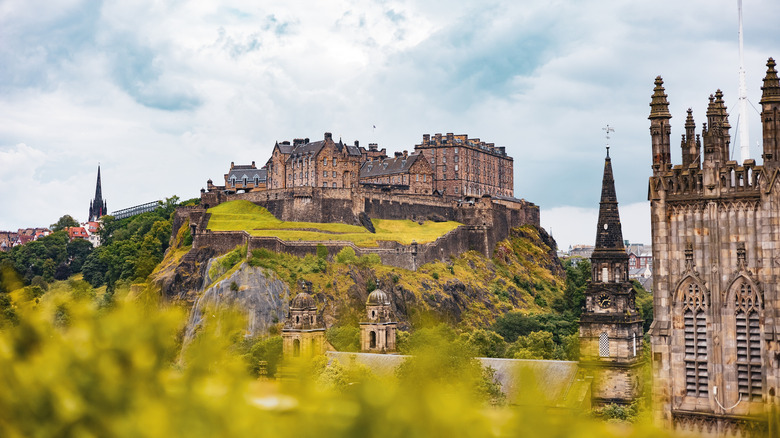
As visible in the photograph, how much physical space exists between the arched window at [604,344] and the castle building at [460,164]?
69.4 metres

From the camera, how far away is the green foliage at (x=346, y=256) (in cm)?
8519

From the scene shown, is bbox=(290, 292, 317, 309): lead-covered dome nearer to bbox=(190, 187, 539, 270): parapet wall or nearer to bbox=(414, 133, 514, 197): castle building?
bbox=(190, 187, 539, 270): parapet wall

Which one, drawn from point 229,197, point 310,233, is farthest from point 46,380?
point 229,197

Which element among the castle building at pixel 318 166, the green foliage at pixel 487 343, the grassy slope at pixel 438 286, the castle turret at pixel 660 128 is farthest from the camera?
the castle building at pixel 318 166

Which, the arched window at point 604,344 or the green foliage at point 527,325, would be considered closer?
the arched window at point 604,344

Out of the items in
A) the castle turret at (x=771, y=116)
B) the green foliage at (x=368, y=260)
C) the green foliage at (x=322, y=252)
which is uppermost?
the castle turret at (x=771, y=116)

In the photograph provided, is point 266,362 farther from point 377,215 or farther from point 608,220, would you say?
point 377,215

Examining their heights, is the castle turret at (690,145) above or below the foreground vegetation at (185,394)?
above

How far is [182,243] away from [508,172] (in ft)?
181

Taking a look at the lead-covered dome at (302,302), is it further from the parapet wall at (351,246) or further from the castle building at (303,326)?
the parapet wall at (351,246)

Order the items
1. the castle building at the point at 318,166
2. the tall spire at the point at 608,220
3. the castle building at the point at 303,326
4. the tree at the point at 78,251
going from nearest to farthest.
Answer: the tall spire at the point at 608,220 < the castle building at the point at 303,326 < the castle building at the point at 318,166 < the tree at the point at 78,251

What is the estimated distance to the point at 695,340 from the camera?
2505cm

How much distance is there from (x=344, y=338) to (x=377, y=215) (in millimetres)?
31752

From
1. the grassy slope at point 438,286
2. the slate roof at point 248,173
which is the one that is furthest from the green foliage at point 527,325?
the slate roof at point 248,173
